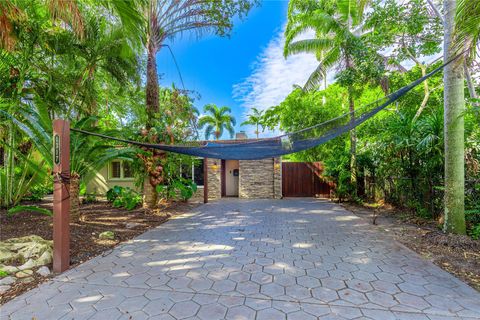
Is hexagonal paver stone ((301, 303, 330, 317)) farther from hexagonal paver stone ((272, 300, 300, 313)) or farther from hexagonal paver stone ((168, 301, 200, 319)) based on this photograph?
hexagonal paver stone ((168, 301, 200, 319))

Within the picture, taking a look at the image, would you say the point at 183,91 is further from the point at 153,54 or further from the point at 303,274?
the point at 303,274

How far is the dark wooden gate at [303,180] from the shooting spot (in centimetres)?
1021

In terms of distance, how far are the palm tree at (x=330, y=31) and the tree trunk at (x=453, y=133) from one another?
3118mm

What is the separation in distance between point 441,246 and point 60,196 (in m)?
5.41

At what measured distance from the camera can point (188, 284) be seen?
2.56 meters

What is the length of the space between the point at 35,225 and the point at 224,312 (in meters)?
4.78

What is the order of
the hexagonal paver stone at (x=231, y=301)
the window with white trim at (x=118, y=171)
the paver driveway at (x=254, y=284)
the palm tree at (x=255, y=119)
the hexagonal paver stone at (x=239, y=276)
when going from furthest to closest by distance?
the palm tree at (x=255, y=119)
the window with white trim at (x=118, y=171)
the hexagonal paver stone at (x=239, y=276)
the hexagonal paver stone at (x=231, y=301)
the paver driveway at (x=254, y=284)

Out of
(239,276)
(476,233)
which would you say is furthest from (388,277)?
(476,233)

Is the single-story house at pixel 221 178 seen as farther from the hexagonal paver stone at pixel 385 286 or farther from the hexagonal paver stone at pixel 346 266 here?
the hexagonal paver stone at pixel 385 286

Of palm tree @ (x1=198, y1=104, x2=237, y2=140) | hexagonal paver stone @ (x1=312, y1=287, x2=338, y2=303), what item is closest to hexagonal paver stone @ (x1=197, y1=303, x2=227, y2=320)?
hexagonal paver stone @ (x1=312, y1=287, x2=338, y2=303)

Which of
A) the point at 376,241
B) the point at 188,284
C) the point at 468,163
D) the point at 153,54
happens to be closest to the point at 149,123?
the point at 153,54

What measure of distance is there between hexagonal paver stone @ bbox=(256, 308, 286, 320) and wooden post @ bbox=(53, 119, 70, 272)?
250cm

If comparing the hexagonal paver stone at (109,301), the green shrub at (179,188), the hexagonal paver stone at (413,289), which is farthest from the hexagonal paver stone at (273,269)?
the green shrub at (179,188)

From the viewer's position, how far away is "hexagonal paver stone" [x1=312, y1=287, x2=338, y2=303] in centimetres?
225
